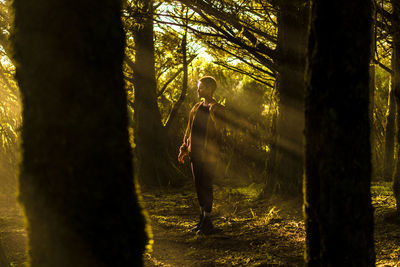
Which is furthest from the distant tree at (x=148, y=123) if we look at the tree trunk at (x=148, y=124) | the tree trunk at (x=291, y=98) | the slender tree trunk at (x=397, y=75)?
the slender tree trunk at (x=397, y=75)

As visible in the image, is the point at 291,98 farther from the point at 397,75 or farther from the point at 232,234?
the point at 232,234

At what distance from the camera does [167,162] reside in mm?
9602

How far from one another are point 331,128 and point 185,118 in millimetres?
9185

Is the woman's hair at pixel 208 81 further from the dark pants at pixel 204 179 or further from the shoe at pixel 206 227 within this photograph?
the shoe at pixel 206 227

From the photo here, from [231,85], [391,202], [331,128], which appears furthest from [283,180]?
[231,85]

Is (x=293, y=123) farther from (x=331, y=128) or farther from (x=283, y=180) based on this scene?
(x=331, y=128)

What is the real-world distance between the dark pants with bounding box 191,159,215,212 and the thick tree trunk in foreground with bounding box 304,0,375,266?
105 inches

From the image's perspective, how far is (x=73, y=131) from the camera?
164 cm

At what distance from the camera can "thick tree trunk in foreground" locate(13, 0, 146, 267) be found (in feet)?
5.38

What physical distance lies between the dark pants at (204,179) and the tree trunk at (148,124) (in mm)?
4500

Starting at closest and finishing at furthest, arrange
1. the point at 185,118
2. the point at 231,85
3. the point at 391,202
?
the point at 391,202
the point at 185,118
the point at 231,85

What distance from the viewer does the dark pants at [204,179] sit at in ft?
16.4

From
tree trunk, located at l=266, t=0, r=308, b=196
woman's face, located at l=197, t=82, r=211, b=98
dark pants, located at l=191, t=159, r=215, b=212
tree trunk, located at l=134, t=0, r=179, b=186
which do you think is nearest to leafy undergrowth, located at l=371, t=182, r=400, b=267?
tree trunk, located at l=266, t=0, r=308, b=196

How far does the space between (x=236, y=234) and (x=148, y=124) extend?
493 cm
